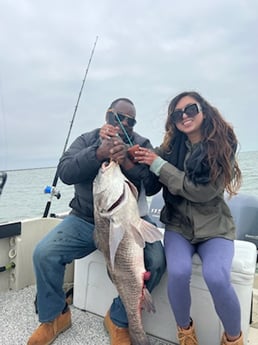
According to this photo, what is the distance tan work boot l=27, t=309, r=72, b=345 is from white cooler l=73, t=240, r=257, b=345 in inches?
11.6

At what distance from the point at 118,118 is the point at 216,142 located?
0.67 m

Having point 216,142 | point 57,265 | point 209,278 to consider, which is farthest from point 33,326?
point 216,142

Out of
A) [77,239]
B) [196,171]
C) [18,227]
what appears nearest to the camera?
[196,171]

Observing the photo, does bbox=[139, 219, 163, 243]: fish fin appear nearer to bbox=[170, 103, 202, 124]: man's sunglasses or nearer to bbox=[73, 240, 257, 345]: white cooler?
bbox=[73, 240, 257, 345]: white cooler

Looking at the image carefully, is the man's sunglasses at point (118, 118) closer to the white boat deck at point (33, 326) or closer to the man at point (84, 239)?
the man at point (84, 239)

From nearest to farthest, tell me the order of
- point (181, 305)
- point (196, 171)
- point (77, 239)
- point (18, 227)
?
point (181, 305) → point (196, 171) → point (77, 239) → point (18, 227)

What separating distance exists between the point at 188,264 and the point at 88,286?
1.00 metres

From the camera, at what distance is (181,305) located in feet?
6.03

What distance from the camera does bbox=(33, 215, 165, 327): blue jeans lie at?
82.2 inches

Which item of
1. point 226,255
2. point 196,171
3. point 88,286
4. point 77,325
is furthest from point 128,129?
point 77,325

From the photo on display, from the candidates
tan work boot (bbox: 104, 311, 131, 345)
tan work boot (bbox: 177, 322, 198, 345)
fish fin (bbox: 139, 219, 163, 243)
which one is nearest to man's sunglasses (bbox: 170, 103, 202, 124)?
fish fin (bbox: 139, 219, 163, 243)

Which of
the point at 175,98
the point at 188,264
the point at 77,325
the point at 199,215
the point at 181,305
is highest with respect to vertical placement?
the point at 175,98

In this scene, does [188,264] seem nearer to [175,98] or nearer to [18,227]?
[175,98]

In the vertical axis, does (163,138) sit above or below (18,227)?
above
